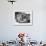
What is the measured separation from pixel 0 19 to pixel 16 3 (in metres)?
0.68

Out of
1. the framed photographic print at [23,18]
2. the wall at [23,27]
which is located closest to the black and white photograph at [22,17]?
the framed photographic print at [23,18]

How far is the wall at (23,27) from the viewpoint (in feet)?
13.9

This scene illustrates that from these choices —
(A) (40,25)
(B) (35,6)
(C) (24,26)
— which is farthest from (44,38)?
(B) (35,6)

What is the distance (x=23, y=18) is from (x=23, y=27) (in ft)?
0.88

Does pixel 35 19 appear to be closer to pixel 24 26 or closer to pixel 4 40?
pixel 24 26

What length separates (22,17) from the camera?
14.0ft

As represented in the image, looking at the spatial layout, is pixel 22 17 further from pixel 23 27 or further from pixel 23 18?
pixel 23 27

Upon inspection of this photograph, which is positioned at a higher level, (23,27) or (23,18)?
(23,18)

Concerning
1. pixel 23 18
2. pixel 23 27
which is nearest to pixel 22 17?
pixel 23 18

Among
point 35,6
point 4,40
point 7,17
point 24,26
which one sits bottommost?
point 4,40

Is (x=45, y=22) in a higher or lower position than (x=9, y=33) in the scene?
higher

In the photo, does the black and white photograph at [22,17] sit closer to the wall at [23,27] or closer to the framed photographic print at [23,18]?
the framed photographic print at [23,18]

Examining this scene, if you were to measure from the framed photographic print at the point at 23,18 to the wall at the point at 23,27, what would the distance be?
0.10 m

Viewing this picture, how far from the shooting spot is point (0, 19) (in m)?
4.33
